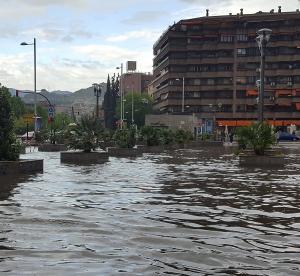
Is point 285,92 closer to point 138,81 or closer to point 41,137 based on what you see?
point 41,137

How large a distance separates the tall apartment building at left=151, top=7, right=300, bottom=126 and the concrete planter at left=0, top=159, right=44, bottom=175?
302 ft

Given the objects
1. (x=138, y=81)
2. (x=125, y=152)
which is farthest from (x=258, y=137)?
(x=138, y=81)

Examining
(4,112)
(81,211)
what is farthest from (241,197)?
(4,112)

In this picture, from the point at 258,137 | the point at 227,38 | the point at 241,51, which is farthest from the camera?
the point at 227,38

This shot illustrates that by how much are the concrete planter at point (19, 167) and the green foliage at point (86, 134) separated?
703cm

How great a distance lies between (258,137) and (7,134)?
11.3 m

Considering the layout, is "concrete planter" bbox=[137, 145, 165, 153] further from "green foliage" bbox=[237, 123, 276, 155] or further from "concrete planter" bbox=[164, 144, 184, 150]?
"green foliage" bbox=[237, 123, 276, 155]

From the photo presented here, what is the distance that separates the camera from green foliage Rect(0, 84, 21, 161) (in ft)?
58.9

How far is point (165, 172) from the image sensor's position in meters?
18.9

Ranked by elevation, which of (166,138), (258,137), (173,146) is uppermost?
(258,137)

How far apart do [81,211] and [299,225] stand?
156 inches

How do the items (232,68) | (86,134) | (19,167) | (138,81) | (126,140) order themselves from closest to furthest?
(19,167) → (86,134) → (126,140) → (232,68) → (138,81)

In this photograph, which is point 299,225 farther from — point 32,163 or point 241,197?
point 32,163

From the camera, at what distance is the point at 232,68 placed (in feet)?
367
